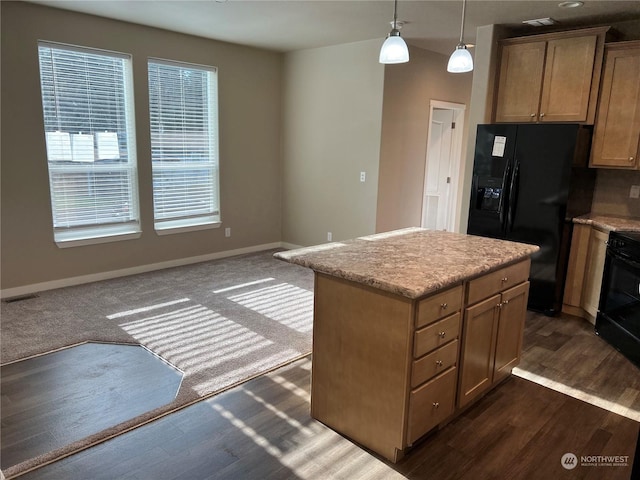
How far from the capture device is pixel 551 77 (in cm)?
412

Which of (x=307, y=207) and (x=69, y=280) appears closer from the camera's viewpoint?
(x=69, y=280)

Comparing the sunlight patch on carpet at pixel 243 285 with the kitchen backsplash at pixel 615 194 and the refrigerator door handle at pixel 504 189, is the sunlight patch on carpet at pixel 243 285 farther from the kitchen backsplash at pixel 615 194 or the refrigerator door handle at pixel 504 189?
the kitchen backsplash at pixel 615 194

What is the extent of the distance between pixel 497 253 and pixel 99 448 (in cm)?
230

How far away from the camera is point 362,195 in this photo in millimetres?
5570

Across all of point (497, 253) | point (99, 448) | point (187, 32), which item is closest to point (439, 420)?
point (497, 253)

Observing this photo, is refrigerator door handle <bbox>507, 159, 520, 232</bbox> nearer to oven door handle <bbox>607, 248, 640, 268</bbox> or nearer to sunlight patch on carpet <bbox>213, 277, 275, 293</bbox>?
oven door handle <bbox>607, 248, 640, 268</bbox>

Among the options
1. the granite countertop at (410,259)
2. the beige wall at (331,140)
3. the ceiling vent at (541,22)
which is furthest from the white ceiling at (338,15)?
the granite countertop at (410,259)

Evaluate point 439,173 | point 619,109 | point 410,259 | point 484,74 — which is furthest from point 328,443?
point 439,173

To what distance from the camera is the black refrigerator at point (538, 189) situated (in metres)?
3.91

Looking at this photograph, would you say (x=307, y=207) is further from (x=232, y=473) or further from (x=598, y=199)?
(x=232, y=473)

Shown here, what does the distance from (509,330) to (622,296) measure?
4.12 ft

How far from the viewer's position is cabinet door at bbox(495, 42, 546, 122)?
421 centimetres

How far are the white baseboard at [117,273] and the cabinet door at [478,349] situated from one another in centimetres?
395

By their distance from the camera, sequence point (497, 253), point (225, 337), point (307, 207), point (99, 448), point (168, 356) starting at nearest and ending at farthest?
point (99, 448) < point (497, 253) < point (168, 356) < point (225, 337) < point (307, 207)
